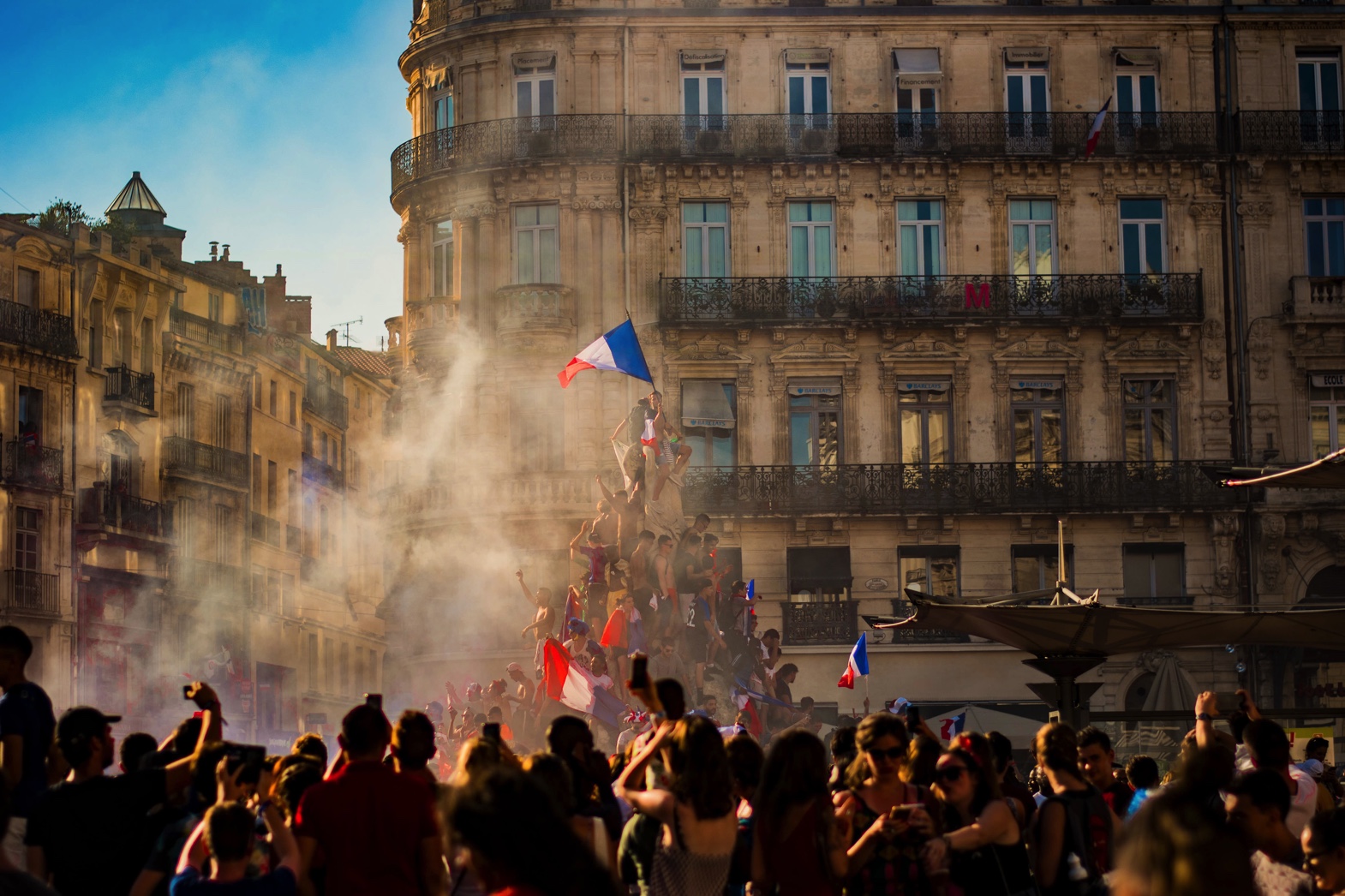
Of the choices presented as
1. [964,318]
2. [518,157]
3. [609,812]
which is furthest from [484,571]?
[609,812]

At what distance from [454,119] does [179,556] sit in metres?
15.7

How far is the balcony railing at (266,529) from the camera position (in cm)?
5194

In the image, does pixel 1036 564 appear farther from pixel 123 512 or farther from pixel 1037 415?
pixel 123 512

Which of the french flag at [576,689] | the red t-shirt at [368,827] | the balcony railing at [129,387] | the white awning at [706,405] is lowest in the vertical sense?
A: the french flag at [576,689]

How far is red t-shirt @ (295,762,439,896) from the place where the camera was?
6891mm

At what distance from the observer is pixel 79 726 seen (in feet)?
24.8

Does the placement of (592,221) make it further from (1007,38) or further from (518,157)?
(1007,38)

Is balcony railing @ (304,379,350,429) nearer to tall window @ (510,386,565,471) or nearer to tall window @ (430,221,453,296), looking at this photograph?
tall window @ (430,221,453,296)

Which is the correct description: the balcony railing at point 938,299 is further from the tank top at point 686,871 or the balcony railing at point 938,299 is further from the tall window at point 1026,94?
the tank top at point 686,871

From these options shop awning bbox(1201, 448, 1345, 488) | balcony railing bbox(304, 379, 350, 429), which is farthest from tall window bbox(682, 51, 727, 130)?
balcony railing bbox(304, 379, 350, 429)

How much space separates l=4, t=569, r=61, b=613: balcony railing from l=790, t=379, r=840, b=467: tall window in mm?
16877

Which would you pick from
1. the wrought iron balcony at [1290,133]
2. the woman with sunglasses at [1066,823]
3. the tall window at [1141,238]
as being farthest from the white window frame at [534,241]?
the woman with sunglasses at [1066,823]

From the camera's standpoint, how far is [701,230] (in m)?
36.0

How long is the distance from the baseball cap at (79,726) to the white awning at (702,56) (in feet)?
99.1
